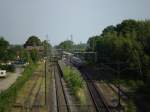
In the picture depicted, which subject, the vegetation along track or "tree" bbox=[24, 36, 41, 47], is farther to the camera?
"tree" bbox=[24, 36, 41, 47]

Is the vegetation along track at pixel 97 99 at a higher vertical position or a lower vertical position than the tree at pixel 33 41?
lower

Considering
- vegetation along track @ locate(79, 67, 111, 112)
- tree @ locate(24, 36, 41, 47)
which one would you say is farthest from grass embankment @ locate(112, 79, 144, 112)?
A: tree @ locate(24, 36, 41, 47)

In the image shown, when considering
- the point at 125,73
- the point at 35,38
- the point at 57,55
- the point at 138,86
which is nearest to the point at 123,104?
the point at 138,86

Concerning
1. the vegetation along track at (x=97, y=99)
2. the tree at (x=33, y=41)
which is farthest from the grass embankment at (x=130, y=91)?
the tree at (x=33, y=41)

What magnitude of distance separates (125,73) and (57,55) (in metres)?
79.2

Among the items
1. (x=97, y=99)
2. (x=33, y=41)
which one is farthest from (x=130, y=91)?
(x=33, y=41)

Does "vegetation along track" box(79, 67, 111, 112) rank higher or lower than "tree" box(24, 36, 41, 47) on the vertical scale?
lower

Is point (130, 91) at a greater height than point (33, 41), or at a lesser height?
lesser

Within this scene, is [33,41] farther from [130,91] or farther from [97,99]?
[97,99]

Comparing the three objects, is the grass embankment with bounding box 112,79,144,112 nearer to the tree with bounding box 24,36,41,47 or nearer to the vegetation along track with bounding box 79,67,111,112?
the vegetation along track with bounding box 79,67,111,112

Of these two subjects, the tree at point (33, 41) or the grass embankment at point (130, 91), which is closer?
the grass embankment at point (130, 91)

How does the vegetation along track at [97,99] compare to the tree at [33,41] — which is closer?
the vegetation along track at [97,99]

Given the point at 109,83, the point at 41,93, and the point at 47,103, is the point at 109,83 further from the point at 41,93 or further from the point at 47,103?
→ the point at 47,103

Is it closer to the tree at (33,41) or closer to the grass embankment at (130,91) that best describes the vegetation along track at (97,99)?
the grass embankment at (130,91)
